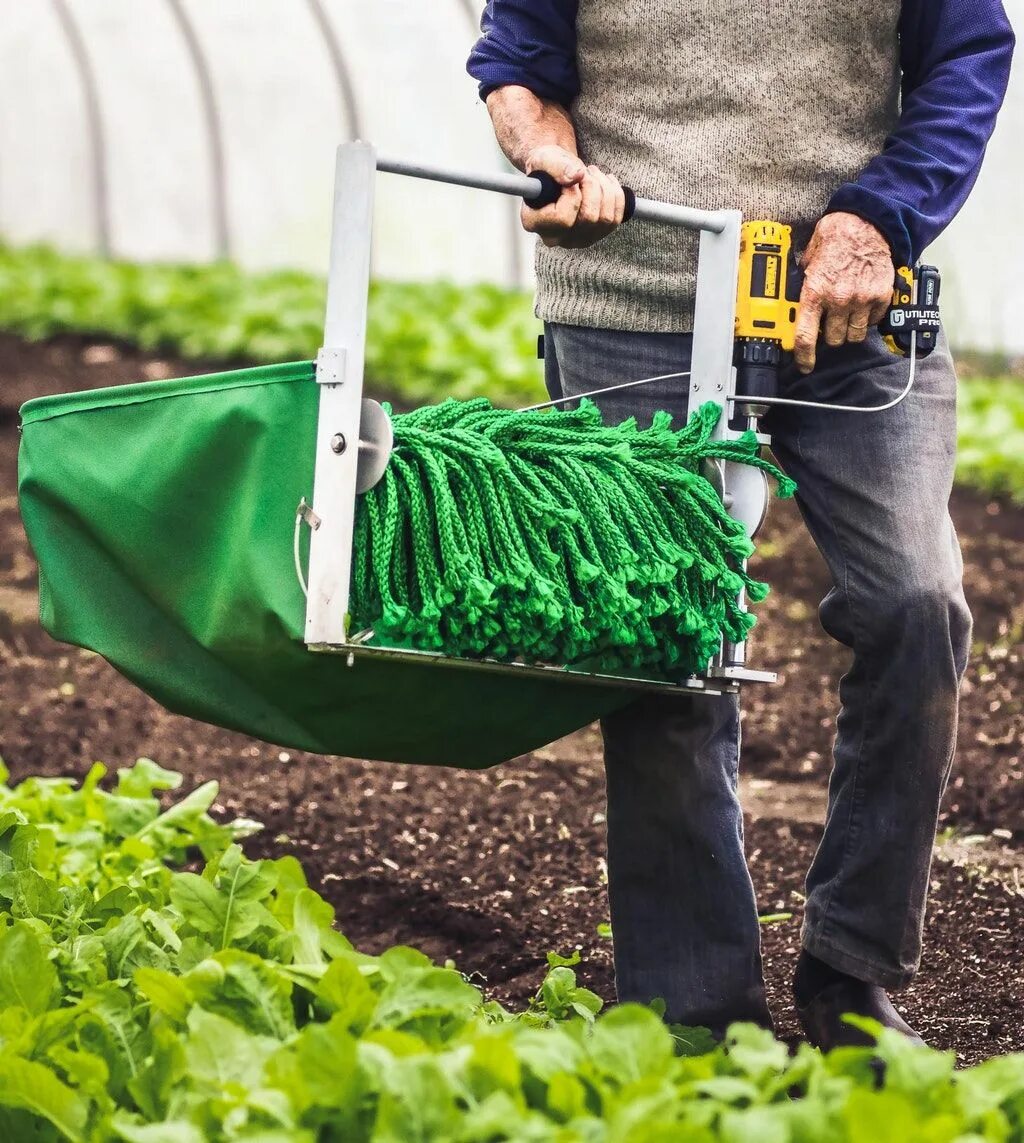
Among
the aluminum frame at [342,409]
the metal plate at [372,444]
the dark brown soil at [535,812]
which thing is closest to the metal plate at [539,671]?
the aluminum frame at [342,409]

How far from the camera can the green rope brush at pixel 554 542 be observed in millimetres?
1961

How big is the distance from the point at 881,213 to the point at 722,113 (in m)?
0.28

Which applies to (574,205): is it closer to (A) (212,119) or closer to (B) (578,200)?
(B) (578,200)

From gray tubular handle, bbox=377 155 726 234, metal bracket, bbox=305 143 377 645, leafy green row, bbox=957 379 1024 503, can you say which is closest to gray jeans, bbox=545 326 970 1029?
gray tubular handle, bbox=377 155 726 234

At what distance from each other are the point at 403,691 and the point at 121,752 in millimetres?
2252

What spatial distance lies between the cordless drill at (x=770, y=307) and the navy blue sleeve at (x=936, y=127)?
48 mm

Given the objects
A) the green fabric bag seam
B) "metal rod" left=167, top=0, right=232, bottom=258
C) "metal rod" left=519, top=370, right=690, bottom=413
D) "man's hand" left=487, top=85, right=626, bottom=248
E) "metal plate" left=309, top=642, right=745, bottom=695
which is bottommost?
"metal plate" left=309, top=642, right=745, bottom=695

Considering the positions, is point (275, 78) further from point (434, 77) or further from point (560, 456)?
point (560, 456)

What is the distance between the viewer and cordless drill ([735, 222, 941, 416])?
88.8 inches

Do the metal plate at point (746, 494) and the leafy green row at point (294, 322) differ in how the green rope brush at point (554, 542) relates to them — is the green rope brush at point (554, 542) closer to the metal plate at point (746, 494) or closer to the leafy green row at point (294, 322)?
the metal plate at point (746, 494)

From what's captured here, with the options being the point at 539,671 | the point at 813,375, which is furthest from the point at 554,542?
the point at 813,375

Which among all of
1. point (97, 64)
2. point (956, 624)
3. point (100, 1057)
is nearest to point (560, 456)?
point (956, 624)

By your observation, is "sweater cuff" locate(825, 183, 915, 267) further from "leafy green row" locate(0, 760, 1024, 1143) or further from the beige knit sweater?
"leafy green row" locate(0, 760, 1024, 1143)

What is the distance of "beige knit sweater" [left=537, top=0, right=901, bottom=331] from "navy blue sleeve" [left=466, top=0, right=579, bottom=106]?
0.12 ft
